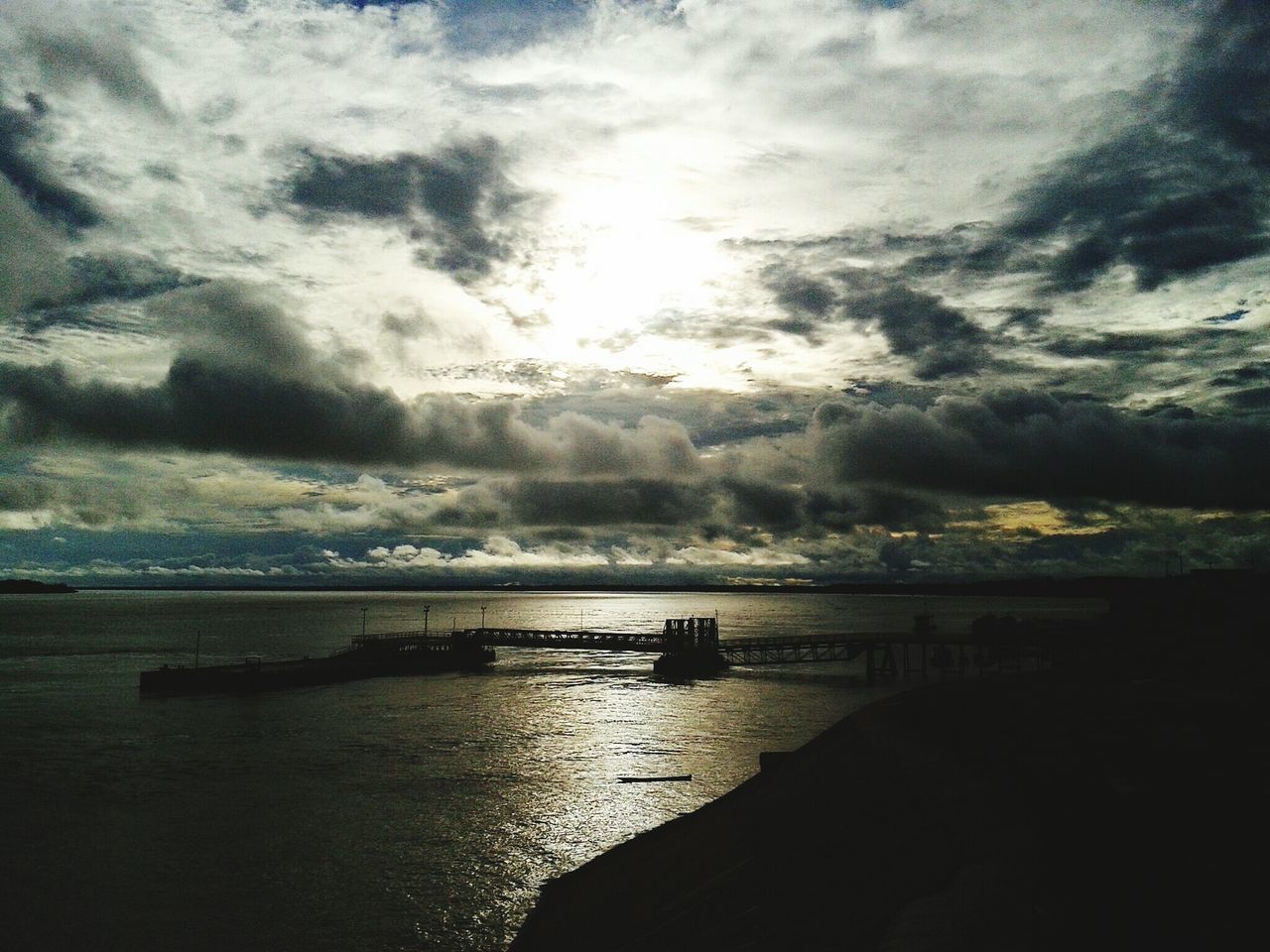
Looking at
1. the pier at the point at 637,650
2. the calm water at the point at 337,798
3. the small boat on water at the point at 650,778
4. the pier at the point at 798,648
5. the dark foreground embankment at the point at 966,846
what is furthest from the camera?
the pier at the point at 798,648

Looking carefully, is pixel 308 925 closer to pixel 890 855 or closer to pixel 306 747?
pixel 890 855

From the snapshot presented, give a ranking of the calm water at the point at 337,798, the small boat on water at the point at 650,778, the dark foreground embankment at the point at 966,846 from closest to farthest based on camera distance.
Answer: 1. the dark foreground embankment at the point at 966,846
2. the calm water at the point at 337,798
3. the small boat on water at the point at 650,778

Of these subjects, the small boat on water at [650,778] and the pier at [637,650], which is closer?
the small boat on water at [650,778]

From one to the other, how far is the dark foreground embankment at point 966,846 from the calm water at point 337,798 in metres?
4.68

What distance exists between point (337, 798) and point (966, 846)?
28.1 metres

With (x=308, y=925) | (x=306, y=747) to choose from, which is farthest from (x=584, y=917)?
(x=306, y=747)

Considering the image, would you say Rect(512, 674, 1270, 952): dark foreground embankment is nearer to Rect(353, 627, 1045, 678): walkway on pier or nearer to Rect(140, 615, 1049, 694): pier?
Rect(353, 627, 1045, 678): walkway on pier

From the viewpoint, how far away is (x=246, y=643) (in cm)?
12838

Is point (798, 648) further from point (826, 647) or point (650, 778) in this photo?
point (650, 778)

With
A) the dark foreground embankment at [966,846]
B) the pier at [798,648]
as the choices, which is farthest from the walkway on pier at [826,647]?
the dark foreground embankment at [966,846]

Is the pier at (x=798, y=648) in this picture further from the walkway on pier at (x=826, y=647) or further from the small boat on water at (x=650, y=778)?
the small boat on water at (x=650, y=778)

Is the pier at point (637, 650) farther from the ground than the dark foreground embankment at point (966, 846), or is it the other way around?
the dark foreground embankment at point (966, 846)

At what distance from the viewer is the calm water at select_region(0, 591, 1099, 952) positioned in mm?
22609

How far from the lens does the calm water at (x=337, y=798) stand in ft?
74.2
